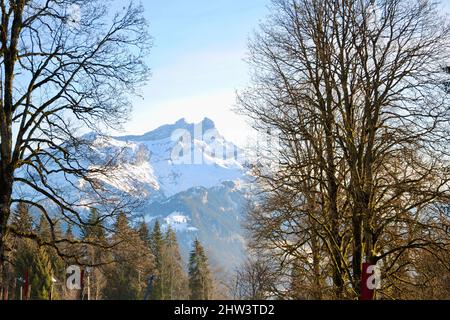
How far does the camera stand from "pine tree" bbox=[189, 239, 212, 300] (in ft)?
225

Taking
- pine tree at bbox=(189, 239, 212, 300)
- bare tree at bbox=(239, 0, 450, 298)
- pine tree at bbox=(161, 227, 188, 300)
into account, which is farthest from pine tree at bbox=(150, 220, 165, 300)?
bare tree at bbox=(239, 0, 450, 298)

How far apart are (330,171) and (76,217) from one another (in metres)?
6.07

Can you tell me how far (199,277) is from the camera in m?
69.2

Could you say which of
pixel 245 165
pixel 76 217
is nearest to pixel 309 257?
pixel 245 165

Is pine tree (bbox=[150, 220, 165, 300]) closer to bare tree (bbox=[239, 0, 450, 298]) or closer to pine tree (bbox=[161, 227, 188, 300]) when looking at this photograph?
pine tree (bbox=[161, 227, 188, 300])

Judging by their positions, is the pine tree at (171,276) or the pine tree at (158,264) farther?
the pine tree at (171,276)

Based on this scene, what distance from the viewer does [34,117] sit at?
477 inches

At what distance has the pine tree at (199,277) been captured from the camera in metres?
68.7

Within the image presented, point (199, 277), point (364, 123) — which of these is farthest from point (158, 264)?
point (364, 123)

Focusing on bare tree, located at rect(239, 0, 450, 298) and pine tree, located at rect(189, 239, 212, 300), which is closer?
bare tree, located at rect(239, 0, 450, 298)

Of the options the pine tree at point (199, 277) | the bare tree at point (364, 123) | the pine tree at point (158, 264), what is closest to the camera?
the bare tree at point (364, 123)

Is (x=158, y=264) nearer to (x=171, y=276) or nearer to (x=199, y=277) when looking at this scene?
(x=171, y=276)

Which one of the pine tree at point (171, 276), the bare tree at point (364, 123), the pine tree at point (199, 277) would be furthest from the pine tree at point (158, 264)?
the bare tree at point (364, 123)

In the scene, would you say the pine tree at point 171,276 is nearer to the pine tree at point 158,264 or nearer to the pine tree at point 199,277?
the pine tree at point 158,264
